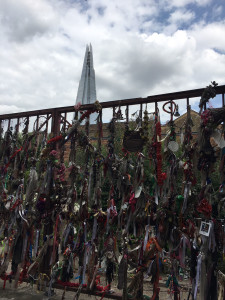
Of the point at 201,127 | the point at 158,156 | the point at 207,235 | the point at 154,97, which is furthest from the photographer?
the point at 154,97

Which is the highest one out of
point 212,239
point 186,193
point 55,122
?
point 55,122

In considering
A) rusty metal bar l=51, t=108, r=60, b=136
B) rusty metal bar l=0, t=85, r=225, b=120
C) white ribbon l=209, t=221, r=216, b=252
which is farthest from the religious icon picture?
rusty metal bar l=51, t=108, r=60, b=136

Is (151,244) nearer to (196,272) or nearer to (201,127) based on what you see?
(196,272)

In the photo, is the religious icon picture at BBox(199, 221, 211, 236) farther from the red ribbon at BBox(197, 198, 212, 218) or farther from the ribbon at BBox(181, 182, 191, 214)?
the ribbon at BBox(181, 182, 191, 214)

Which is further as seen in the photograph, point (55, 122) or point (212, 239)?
point (55, 122)

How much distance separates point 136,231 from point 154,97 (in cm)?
128

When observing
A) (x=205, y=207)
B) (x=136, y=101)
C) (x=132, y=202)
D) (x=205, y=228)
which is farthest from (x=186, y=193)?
(x=136, y=101)

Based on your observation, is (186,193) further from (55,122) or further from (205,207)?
(55,122)

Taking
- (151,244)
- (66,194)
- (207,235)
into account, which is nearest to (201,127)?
(207,235)

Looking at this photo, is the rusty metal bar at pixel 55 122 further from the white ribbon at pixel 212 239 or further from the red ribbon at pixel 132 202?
the white ribbon at pixel 212 239

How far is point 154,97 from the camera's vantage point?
258 centimetres

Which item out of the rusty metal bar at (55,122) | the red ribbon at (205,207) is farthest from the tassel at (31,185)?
the red ribbon at (205,207)

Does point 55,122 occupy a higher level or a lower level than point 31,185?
higher

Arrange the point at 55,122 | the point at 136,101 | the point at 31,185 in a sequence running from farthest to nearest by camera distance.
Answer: the point at 55,122
the point at 31,185
the point at 136,101
